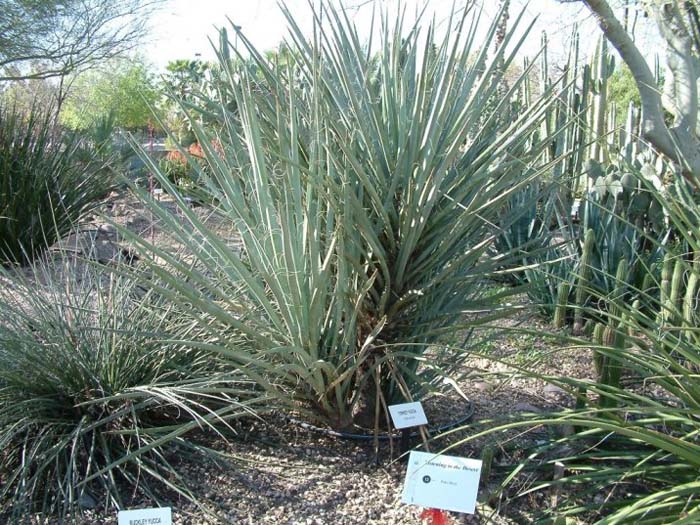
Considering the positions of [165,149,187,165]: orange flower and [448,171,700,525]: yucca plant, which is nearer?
[448,171,700,525]: yucca plant

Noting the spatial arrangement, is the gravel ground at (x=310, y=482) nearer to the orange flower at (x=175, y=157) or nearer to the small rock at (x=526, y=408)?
the small rock at (x=526, y=408)

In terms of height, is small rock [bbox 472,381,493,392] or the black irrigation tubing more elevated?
the black irrigation tubing

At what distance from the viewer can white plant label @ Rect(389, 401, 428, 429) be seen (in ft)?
8.41

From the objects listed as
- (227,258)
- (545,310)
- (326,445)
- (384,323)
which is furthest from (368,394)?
(545,310)

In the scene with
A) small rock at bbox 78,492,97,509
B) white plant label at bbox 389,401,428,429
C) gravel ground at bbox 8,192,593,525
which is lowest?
gravel ground at bbox 8,192,593,525

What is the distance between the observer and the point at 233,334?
9.53 ft

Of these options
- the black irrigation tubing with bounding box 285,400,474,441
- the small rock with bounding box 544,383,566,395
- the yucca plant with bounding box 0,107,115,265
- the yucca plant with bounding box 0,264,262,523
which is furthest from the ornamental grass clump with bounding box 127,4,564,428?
the yucca plant with bounding box 0,107,115,265

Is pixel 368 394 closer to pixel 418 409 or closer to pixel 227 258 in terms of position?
pixel 418 409

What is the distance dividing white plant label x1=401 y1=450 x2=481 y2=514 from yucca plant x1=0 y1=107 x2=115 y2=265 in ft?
13.3

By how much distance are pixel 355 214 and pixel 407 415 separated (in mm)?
720

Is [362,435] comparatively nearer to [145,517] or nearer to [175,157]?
[145,517]

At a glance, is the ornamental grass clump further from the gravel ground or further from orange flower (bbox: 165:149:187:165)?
orange flower (bbox: 165:149:187:165)

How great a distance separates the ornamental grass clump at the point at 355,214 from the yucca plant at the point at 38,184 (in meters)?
3.17

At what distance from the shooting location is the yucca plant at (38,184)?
5863 mm
